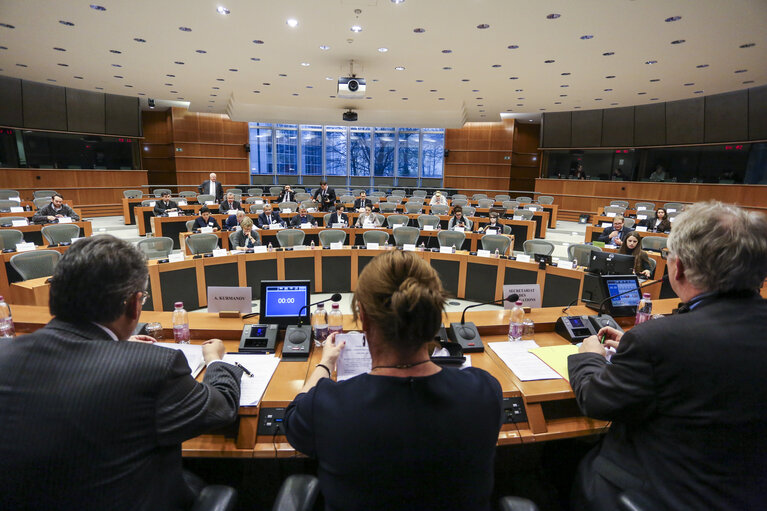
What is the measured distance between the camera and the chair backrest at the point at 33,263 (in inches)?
155

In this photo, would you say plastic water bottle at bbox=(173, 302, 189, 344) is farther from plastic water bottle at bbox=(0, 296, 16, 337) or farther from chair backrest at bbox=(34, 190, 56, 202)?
chair backrest at bbox=(34, 190, 56, 202)

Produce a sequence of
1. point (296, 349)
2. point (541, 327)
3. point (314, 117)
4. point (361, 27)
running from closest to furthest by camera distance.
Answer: point (296, 349) → point (541, 327) → point (361, 27) → point (314, 117)

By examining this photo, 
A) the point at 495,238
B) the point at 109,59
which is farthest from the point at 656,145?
the point at 109,59

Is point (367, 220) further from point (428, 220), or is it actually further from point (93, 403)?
point (93, 403)

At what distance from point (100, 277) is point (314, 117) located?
14.0m

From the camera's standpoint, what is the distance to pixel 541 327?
2.46 m

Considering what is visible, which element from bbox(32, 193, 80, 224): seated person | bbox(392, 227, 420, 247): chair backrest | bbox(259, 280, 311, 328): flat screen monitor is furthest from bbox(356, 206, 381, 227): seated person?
bbox(32, 193, 80, 224): seated person

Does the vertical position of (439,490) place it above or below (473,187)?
below

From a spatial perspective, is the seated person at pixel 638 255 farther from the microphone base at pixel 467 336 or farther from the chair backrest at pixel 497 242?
the microphone base at pixel 467 336

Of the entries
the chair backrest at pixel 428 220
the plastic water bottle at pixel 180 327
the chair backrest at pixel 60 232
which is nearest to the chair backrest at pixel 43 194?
the chair backrest at pixel 60 232

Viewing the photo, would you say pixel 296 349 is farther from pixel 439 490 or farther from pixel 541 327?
pixel 541 327

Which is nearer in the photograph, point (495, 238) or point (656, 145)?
point (495, 238)

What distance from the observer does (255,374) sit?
184cm

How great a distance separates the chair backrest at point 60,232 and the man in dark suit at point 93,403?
5932 millimetres
